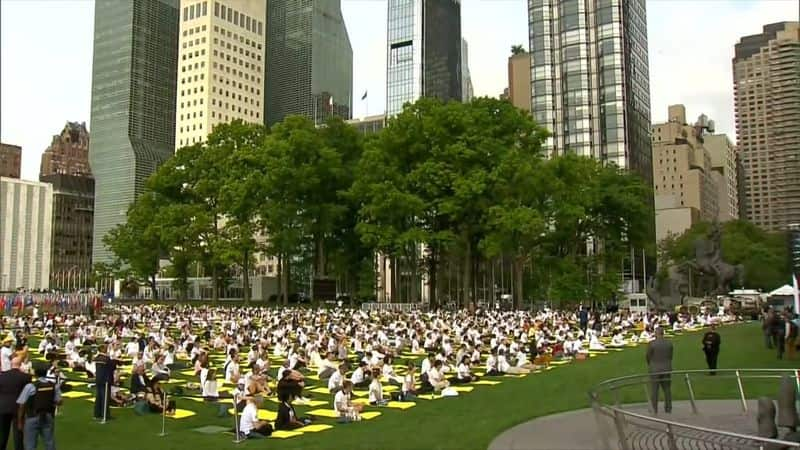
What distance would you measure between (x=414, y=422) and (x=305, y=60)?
504 ft

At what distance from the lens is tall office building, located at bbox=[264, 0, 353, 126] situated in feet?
518

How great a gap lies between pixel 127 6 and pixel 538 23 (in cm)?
8512

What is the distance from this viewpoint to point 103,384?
47.1 feet

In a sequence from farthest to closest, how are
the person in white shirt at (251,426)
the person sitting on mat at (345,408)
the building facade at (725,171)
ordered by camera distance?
the building facade at (725,171) < the person sitting on mat at (345,408) < the person in white shirt at (251,426)

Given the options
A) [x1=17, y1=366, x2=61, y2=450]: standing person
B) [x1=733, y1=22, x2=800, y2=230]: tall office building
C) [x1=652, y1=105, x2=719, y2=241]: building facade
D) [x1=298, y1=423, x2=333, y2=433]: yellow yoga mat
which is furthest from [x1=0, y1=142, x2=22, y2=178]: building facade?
[x1=17, y1=366, x2=61, y2=450]: standing person

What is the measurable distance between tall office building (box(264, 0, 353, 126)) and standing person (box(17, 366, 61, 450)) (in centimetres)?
14726

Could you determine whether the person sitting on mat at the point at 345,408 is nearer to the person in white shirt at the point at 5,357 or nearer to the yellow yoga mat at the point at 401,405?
the yellow yoga mat at the point at 401,405

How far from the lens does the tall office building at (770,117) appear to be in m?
58.2

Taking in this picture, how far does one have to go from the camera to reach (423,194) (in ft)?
172

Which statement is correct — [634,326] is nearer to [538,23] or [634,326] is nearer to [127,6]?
[538,23]

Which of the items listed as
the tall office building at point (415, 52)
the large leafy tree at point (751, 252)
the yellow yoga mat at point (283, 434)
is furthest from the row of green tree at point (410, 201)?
the tall office building at point (415, 52)

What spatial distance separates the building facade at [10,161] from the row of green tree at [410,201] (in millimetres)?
105671

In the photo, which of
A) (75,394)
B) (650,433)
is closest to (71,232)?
(75,394)

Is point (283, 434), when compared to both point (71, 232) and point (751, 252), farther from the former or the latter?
point (71, 232)
